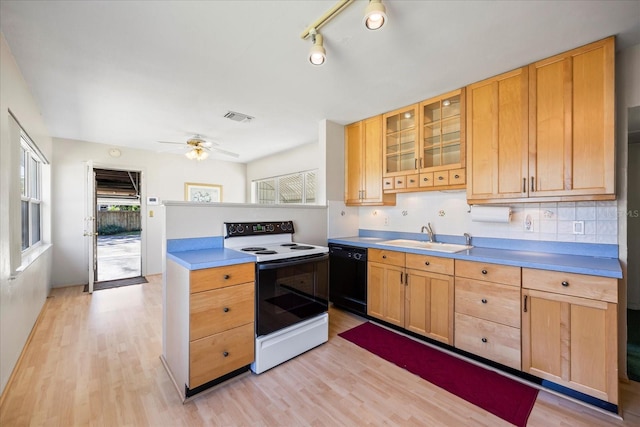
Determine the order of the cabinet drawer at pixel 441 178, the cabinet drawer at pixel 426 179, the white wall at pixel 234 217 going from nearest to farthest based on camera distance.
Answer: the white wall at pixel 234 217, the cabinet drawer at pixel 441 178, the cabinet drawer at pixel 426 179

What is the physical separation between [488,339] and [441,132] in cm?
191

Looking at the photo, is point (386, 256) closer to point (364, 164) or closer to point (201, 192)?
point (364, 164)

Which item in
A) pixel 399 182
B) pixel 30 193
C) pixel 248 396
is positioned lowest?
pixel 248 396

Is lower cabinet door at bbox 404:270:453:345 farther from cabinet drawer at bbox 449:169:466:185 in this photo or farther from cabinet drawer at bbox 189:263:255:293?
cabinet drawer at bbox 189:263:255:293

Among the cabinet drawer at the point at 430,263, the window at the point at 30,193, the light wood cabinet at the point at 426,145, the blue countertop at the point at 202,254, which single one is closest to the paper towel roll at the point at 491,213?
the light wood cabinet at the point at 426,145

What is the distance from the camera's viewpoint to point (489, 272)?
2.02m

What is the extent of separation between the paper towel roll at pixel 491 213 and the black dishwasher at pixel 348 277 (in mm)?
1129

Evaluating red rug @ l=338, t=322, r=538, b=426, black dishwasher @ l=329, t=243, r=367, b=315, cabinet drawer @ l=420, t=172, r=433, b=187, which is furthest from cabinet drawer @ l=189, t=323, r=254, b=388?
cabinet drawer @ l=420, t=172, r=433, b=187

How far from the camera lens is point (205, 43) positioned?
6.15ft

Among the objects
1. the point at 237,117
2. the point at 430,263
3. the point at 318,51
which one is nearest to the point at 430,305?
the point at 430,263

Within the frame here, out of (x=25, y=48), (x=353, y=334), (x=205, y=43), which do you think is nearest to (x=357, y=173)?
(x=353, y=334)

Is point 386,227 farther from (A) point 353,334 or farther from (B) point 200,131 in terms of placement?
(B) point 200,131

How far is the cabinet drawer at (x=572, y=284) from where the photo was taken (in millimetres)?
1567

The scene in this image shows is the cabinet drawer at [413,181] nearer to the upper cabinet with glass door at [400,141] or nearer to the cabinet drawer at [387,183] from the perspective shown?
the upper cabinet with glass door at [400,141]
